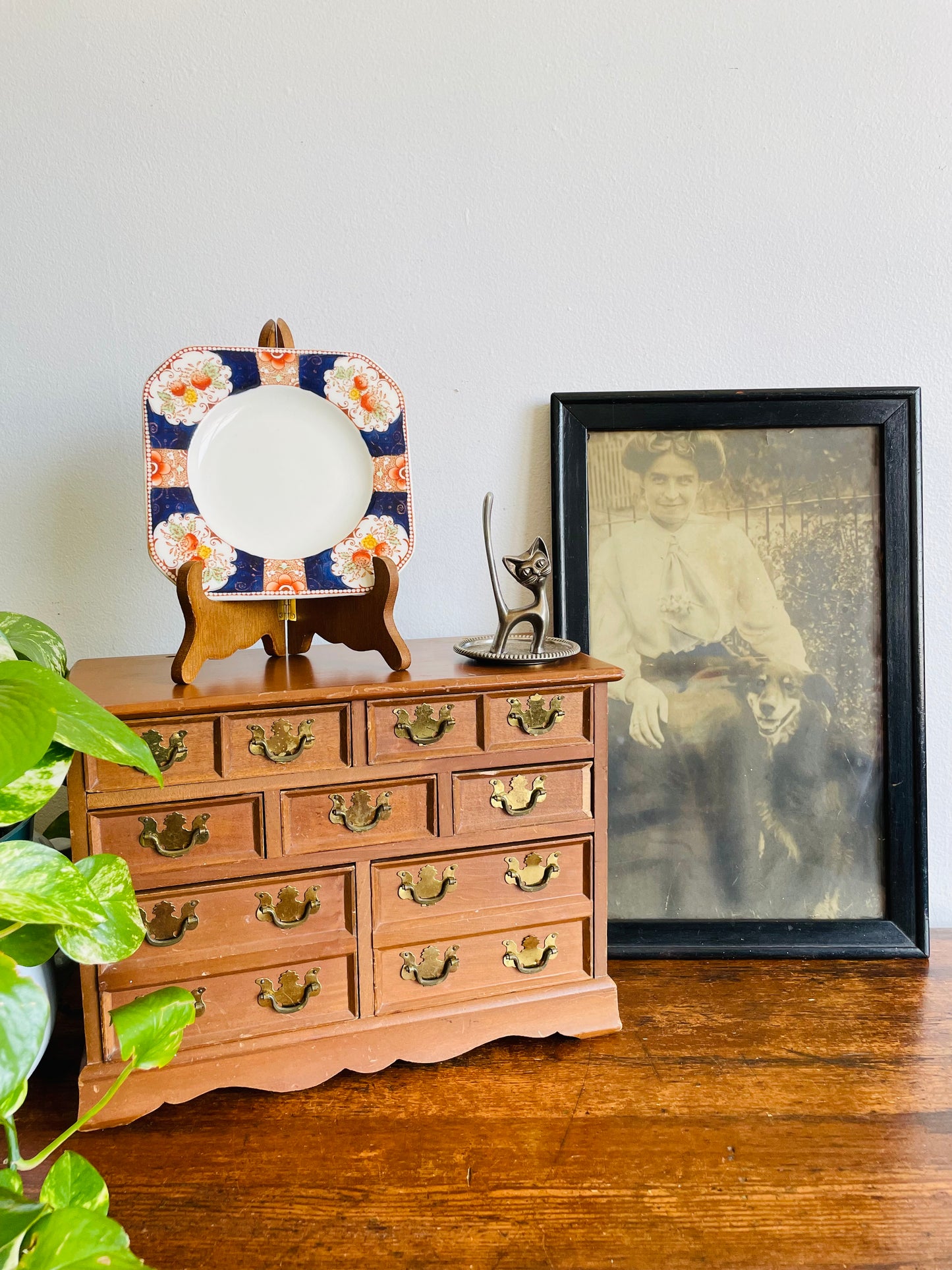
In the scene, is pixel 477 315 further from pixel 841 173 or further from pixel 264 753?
pixel 264 753

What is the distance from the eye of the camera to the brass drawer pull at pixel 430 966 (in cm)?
140

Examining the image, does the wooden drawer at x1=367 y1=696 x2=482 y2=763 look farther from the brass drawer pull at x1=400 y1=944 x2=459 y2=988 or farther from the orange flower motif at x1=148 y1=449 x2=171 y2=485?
the orange flower motif at x1=148 y1=449 x2=171 y2=485

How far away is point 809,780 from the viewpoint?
5.74ft

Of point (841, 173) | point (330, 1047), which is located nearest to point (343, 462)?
point (330, 1047)

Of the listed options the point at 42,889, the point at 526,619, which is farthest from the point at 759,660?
the point at 42,889

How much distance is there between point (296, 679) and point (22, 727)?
0.61 metres

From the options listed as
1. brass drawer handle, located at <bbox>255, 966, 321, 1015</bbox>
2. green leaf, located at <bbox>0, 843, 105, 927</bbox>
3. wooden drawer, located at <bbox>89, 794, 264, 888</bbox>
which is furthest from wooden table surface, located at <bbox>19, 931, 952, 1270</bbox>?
green leaf, located at <bbox>0, 843, 105, 927</bbox>

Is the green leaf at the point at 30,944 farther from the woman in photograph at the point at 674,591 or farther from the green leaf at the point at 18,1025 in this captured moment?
the woman in photograph at the point at 674,591

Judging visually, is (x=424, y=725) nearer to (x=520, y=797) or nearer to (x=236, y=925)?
(x=520, y=797)

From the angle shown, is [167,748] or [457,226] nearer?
[167,748]

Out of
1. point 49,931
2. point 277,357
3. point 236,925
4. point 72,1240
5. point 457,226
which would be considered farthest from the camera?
point 457,226

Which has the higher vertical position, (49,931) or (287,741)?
(287,741)

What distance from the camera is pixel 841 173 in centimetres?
174

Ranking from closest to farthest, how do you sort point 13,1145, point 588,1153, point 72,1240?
1. point 72,1240
2. point 13,1145
3. point 588,1153
